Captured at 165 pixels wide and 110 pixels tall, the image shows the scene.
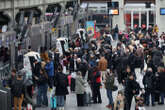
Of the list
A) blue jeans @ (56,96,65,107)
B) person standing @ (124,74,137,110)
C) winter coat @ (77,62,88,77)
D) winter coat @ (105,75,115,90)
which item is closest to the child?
person standing @ (124,74,137,110)

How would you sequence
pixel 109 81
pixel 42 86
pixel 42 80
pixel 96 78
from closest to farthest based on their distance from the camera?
pixel 109 81 < pixel 42 80 < pixel 42 86 < pixel 96 78

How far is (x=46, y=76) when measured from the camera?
21906 mm

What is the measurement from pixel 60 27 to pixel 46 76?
709 inches

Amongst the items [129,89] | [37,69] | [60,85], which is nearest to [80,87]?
[60,85]

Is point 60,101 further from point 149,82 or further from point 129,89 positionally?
point 149,82

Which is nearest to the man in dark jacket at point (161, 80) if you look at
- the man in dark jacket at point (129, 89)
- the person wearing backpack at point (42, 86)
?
the man in dark jacket at point (129, 89)

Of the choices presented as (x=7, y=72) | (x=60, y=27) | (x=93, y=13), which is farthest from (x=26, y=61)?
(x=93, y=13)

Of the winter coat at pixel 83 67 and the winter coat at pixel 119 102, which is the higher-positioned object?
the winter coat at pixel 83 67

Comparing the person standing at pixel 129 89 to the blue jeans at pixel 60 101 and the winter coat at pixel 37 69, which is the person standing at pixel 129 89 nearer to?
the blue jeans at pixel 60 101

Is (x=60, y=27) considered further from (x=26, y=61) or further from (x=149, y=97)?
(x=149, y=97)

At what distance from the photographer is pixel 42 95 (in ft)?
73.0

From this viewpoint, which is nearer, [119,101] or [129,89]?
[119,101]

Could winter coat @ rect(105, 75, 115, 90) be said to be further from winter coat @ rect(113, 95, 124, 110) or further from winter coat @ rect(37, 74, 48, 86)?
winter coat @ rect(113, 95, 124, 110)

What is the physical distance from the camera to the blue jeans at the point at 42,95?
21906 mm
